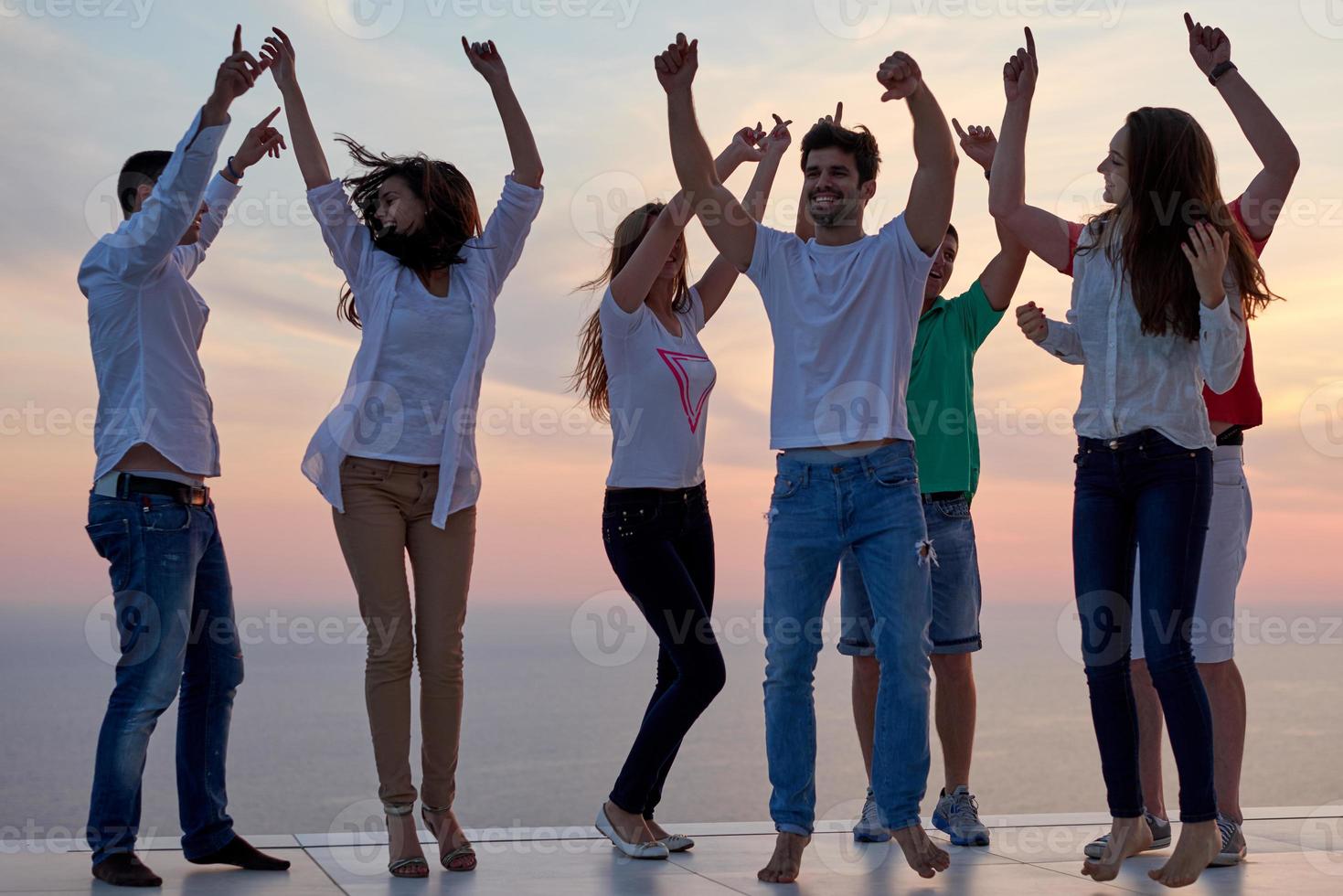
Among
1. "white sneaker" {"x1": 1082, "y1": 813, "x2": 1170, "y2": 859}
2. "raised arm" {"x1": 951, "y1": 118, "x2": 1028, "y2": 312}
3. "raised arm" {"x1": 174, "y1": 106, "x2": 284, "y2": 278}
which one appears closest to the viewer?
"raised arm" {"x1": 174, "y1": 106, "x2": 284, "y2": 278}

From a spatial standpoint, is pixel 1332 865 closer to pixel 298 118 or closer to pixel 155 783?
pixel 298 118

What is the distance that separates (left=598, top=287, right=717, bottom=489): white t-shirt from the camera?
3.62 metres

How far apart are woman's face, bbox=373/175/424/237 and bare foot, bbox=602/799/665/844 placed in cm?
174

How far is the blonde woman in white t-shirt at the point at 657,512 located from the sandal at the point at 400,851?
23.8 inches

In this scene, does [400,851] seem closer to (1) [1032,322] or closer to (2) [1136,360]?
(1) [1032,322]

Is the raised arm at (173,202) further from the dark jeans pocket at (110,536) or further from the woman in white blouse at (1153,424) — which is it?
the woman in white blouse at (1153,424)

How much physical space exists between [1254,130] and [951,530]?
1.41m

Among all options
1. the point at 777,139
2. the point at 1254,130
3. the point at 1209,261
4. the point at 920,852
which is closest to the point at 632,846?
the point at 920,852

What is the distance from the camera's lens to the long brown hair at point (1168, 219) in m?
3.11

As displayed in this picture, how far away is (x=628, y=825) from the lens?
11.9ft

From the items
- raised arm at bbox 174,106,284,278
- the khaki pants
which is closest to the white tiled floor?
the khaki pants

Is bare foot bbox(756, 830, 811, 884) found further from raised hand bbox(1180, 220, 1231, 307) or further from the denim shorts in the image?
raised hand bbox(1180, 220, 1231, 307)

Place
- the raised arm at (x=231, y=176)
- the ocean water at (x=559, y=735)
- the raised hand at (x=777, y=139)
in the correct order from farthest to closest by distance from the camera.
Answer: the ocean water at (x=559, y=735), the raised hand at (x=777, y=139), the raised arm at (x=231, y=176)

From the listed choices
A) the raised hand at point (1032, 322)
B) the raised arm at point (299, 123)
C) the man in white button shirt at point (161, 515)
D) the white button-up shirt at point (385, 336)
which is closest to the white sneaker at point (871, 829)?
the raised hand at point (1032, 322)
